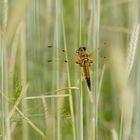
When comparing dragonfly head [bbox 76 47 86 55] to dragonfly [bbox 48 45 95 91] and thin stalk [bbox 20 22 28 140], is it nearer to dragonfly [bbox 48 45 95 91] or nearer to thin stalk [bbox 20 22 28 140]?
dragonfly [bbox 48 45 95 91]

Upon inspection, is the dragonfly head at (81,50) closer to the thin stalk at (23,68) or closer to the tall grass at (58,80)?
the tall grass at (58,80)

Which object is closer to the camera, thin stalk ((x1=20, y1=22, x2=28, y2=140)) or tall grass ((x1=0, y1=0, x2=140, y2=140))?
tall grass ((x1=0, y1=0, x2=140, y2=140))

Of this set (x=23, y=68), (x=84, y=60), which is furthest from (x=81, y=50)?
(x=23, y=68)

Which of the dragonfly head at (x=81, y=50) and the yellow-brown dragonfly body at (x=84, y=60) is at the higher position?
the dragonfly head at (x=81, y=50)

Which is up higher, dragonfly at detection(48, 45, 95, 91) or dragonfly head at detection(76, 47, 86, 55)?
dragonfly head at detection(76, 47, 86, 55)

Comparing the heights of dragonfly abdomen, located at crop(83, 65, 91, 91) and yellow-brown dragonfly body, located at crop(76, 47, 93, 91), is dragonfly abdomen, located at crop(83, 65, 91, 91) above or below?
below

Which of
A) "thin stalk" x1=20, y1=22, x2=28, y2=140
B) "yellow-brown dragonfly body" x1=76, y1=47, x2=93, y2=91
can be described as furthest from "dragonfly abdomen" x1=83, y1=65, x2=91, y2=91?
"thin stalk" x1=20, y1=22, x2=28, y2=140

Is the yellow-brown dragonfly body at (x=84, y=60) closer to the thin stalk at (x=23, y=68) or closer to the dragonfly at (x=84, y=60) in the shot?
the dragonfly at (x=84, y=60)

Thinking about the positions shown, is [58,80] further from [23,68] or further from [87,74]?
[23,68]

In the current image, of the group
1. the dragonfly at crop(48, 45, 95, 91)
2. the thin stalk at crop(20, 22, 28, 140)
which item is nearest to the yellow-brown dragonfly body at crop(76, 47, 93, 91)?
the dragonfly at crop(48, 45, 95, 91)

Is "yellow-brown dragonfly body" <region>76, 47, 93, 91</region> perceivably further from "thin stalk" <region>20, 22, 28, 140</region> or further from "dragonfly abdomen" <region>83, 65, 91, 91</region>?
"thin stalk" <region>20, 22, 28, 140</region>

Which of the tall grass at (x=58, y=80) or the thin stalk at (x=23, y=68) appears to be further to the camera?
the thin stalk at (x=23, y=68)

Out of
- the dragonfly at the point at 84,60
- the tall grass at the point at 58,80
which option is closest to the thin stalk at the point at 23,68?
the tall grass at the point at 58,80
